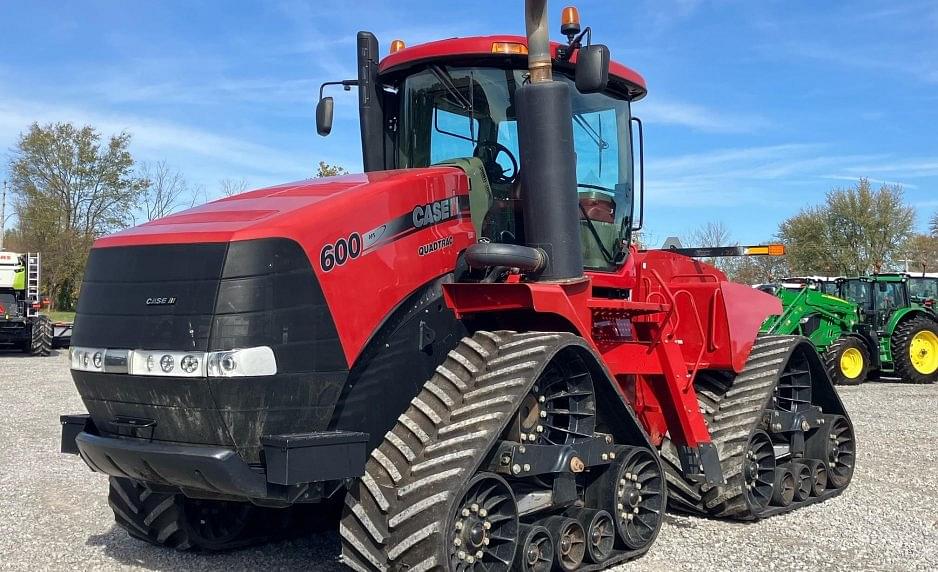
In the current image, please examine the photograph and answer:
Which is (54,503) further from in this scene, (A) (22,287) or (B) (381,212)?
(A) (22,287)

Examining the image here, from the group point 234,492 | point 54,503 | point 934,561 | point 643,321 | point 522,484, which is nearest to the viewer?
point 234,492

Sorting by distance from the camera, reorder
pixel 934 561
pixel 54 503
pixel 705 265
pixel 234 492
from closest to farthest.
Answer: pixel 234 492, pixel 934 561, pixel 54 503, pixel 705 265

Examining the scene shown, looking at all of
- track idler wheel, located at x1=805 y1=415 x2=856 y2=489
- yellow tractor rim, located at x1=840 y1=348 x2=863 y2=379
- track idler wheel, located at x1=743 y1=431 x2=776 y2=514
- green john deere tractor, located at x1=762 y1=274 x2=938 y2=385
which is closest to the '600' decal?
track idler wheel, located at x1=743 y1=431 x2=776 y2=514

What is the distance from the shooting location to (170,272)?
4.00 m

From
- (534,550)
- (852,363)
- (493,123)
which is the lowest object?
(534,550)

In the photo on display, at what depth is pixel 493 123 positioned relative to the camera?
18.0 feet

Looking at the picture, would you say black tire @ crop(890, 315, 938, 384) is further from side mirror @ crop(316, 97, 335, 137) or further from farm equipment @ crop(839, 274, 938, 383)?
side mirror @ crop(316, 97, 335, 137)

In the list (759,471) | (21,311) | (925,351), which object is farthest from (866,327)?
(21,311)

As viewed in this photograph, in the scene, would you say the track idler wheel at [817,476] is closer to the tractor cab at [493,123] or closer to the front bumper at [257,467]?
the tractor cab at [493,123]

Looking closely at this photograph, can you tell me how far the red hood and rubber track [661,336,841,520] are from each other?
2.81 m

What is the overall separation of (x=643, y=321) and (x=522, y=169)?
1.49 meters

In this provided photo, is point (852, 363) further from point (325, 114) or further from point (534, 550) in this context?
point (534, 550)

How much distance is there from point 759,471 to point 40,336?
69.8 ft

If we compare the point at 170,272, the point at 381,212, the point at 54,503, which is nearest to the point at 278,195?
the point at 381,212
